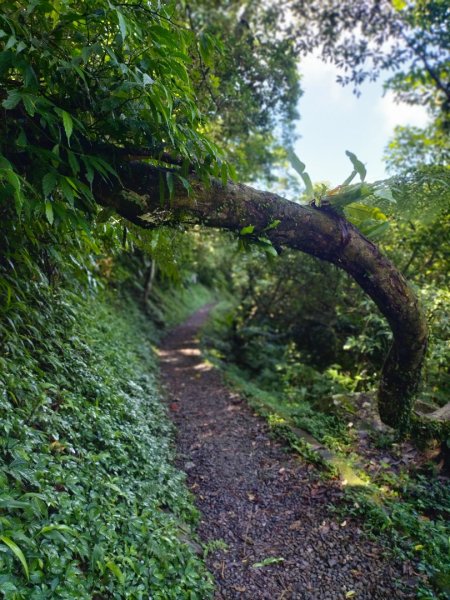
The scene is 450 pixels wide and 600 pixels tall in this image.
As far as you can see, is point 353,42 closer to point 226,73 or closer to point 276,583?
point 226,73

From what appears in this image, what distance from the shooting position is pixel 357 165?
3.54m

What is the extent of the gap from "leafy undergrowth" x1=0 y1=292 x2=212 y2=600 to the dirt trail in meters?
0.41

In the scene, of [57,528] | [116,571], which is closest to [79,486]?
[57,528]

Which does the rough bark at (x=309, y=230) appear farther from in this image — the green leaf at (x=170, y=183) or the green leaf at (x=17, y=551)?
the green leaf at (x=17, y=551)

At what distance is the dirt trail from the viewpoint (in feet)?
10.7

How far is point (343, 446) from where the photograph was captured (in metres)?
5.71

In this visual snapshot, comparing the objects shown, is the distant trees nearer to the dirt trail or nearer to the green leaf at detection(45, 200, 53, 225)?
the green leaf at detection(45, 200, 53, 225)

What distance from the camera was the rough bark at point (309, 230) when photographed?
2922 millimetres

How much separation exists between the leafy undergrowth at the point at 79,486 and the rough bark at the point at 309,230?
175cm

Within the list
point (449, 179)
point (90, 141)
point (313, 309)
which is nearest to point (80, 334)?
point (90, 141)

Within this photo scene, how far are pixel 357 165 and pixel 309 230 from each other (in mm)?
741

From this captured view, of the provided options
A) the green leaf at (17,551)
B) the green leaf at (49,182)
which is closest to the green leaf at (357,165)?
the green leaf at (49,182)

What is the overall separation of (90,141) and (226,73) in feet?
19.7

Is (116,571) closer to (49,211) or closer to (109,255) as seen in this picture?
(49,211)
